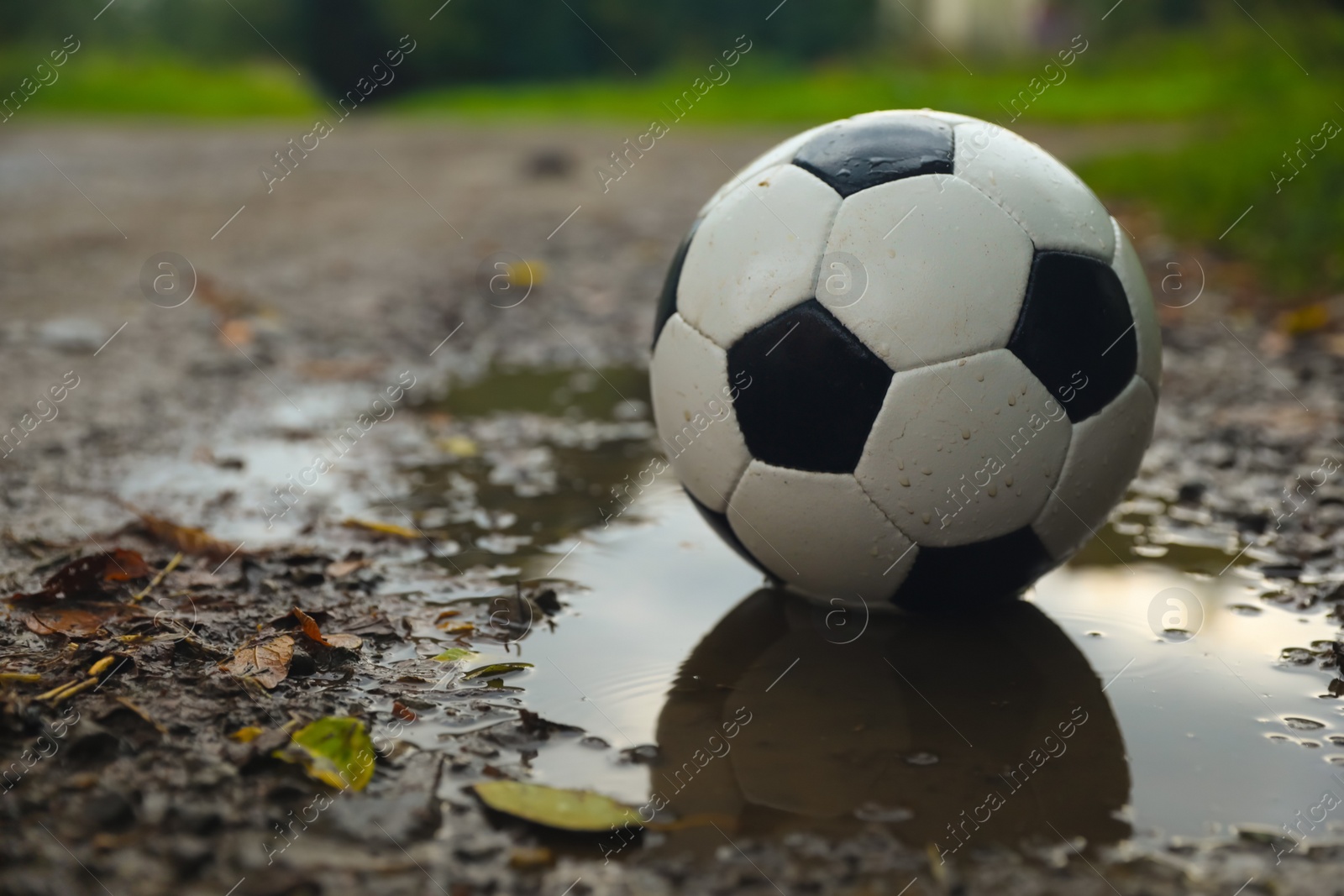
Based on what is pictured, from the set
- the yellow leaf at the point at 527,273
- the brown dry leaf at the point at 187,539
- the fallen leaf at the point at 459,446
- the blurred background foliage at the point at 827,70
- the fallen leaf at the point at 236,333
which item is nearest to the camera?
the brown dry leaf at the point at 187,539

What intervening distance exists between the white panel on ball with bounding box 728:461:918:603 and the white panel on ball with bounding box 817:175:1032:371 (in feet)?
1.02

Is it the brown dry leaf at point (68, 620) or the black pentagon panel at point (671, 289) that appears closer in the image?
the brown dry leaf at point (68, 620)

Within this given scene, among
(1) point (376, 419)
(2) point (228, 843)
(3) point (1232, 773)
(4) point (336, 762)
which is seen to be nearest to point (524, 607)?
(4) point (336, 762)

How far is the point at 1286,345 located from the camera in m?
5.04

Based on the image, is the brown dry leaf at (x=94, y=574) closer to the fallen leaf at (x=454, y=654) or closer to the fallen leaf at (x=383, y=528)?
the fallen leaf at (x=383, y=528)

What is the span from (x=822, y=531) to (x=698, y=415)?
1.24ft

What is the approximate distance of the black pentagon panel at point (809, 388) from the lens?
2.39 meters

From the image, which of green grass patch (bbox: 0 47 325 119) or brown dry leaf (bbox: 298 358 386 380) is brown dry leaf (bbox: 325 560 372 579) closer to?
brown dry leaf (bbox: 298 358 386 380)

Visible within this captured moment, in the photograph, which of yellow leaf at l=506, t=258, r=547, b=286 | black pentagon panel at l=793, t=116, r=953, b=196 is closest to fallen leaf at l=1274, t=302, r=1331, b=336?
black pentagon panel at l=793, t=116, r=953, b=196

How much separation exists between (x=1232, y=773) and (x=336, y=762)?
1597mm

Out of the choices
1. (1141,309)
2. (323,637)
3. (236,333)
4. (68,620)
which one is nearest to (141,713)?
(323,637)

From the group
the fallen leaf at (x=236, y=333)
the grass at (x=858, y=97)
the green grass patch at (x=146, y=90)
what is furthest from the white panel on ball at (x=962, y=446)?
the green grass patch at (x=146, y=90)

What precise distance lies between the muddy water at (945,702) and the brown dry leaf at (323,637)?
36cm

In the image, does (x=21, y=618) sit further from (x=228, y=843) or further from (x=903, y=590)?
(x=903, y=590)
